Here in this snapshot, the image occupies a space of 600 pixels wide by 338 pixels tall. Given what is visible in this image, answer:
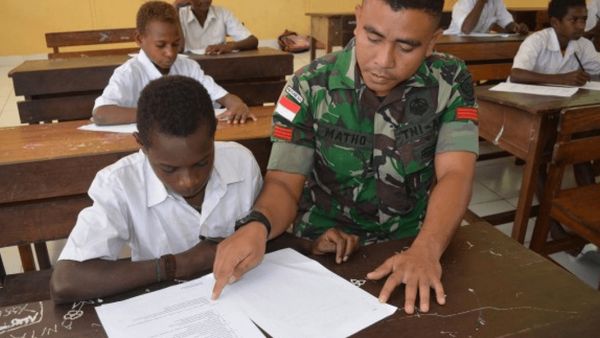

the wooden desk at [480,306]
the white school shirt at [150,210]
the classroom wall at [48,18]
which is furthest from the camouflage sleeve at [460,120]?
the classroom wall at [48,18]

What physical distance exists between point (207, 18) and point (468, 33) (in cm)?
224

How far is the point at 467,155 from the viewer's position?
1174mm

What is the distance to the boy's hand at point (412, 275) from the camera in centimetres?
80

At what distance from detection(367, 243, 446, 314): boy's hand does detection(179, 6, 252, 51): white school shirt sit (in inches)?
126

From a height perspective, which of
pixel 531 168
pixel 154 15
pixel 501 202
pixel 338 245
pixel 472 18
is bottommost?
pixel 501 202

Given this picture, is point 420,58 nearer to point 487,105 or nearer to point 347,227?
point 347,227

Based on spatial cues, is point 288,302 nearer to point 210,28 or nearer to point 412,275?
point 412,275

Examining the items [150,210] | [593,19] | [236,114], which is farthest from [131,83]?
[593,19]

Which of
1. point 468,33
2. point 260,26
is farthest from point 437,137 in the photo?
point 260,26

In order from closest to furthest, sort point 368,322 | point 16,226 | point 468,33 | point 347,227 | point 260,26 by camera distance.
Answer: point 368,322
point 347,227
point 16,226
point 468,33
point 260,26

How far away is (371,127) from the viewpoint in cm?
120

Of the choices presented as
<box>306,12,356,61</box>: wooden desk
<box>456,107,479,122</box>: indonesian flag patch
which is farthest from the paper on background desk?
<box>306,12,356,61</box>: wooden desk

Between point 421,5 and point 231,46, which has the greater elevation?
point 421,5

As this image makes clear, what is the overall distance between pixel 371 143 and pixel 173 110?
477 millimetres
